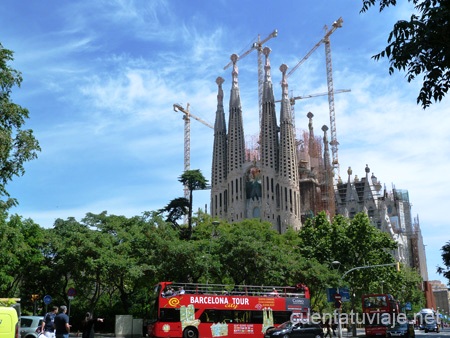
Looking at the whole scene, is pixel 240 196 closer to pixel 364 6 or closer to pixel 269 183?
pixel 269 183

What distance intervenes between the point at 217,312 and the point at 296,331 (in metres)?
4.88

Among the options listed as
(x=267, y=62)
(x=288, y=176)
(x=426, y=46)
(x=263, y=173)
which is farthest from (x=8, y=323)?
(x=267, y=62)

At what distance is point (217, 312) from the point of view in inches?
1181

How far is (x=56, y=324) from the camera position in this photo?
15641 mm

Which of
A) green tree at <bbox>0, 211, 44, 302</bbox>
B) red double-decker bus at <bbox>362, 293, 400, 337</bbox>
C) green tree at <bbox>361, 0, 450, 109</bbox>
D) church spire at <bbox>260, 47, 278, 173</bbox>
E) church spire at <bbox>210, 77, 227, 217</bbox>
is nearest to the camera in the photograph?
green tree at <bbox>361, 0, 450, 109</bbox>

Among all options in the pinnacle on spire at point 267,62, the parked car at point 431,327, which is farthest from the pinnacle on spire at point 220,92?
the parked car at point 431,327

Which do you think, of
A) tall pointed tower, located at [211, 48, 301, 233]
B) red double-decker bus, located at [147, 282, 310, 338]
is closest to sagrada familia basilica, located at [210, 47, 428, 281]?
tall pointed tower, located at [211, 48, 301, 233]

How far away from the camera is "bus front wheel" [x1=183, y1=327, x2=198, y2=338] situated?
2855 cm

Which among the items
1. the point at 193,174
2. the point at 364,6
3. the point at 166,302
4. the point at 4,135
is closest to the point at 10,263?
the point at 166,302

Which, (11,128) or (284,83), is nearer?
(11,128)

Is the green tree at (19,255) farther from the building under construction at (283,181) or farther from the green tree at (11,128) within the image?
the building under construction at (283,181)

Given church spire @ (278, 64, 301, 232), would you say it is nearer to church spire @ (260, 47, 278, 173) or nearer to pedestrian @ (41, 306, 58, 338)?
church spire @ (260, 47, 278, 173)

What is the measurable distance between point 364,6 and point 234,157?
109 meters

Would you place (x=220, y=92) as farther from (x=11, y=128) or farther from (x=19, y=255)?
(x=11, y=128)
